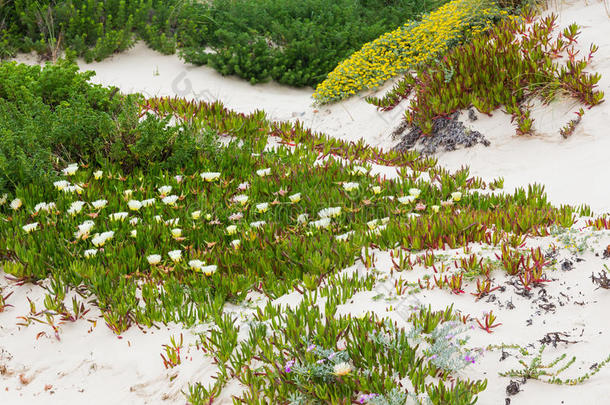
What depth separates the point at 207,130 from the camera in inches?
248

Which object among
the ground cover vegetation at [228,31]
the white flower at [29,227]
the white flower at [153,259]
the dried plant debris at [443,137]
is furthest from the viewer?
the ground cover vegetation at [228,31]

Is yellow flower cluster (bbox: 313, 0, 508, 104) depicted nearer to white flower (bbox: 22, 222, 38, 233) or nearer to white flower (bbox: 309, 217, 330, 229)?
white flower (bbox: 309, 217, 330, 229)

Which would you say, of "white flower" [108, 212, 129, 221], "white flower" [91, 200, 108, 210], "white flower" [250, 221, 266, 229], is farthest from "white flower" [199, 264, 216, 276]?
"white flower" [91, 200, 108, 210]

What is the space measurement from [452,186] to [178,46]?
9209 millimetres

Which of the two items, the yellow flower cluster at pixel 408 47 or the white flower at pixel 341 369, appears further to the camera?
the yellow flower cluster at pixel 408 47


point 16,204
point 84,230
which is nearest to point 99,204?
point 84,230

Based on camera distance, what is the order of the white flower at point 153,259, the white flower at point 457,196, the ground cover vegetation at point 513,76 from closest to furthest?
the white flower at point 153,259 < the white flower at point 457,196 < the ground cover vegetation at point 513,76

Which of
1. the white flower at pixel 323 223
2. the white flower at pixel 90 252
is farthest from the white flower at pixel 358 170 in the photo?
the white flower at pixel 90 252

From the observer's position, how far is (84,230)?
4.17 m

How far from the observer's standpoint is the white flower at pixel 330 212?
4.63m

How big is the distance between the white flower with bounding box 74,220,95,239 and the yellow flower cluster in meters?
6.26

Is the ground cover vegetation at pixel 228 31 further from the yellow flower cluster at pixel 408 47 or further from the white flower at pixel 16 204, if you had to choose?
the white flower at pixel 16 204

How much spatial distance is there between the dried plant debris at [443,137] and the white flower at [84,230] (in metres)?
4.90

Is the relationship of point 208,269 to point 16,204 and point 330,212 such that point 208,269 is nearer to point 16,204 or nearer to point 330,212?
point 330,212
